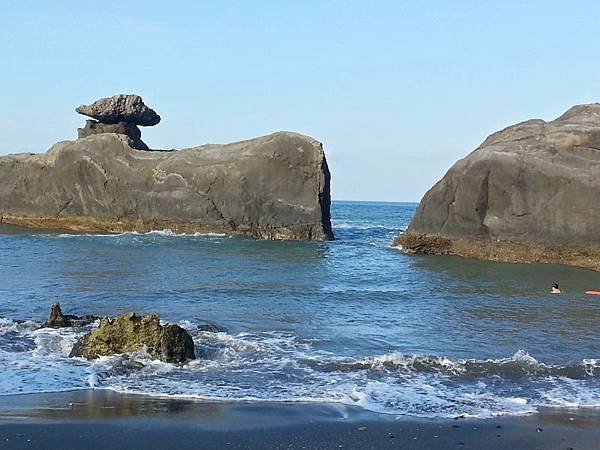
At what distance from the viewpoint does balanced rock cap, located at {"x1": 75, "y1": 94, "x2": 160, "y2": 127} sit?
152 ft

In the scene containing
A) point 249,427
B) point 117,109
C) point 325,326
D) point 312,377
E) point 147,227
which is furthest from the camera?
point 117,109

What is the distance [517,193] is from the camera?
30.0 m

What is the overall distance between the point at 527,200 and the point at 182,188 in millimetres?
18562

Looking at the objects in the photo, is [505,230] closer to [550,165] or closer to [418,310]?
[550,165]

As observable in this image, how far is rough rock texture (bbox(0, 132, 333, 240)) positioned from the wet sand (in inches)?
Result: 1141

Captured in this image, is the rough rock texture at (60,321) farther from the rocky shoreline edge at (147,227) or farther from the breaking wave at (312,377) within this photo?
the rocky shoreline edge at (147,227)

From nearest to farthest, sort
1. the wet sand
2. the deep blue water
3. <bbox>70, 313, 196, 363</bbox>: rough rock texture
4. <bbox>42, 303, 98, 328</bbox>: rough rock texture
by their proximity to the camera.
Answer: the wet sand → the deep blue water → <bbox>70, 313, 196, 363</bbox>: rough rock texture → <bbox>42, 303, 98, 328</bbox>: rough rock texture

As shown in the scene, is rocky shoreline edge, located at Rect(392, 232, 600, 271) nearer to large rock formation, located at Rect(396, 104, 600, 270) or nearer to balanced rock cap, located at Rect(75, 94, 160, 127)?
large rock formation, located at Rect(396, 104, 600, 270)

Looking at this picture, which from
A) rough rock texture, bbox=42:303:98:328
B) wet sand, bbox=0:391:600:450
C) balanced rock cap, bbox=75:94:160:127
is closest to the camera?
wet sand, bbox=0:391:600:450

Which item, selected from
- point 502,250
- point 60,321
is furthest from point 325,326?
point 502,250

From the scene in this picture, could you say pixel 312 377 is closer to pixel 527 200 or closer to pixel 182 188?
pixel 527 200

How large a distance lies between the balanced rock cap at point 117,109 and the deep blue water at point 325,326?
17324 mm

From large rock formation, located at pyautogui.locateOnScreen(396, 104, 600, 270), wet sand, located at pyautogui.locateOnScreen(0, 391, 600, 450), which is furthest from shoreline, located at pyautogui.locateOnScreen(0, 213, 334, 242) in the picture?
wet sand, located at pyautogui.locateOnScreen(0, 391, 600, 450)

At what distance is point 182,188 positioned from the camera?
39875 millimetres
